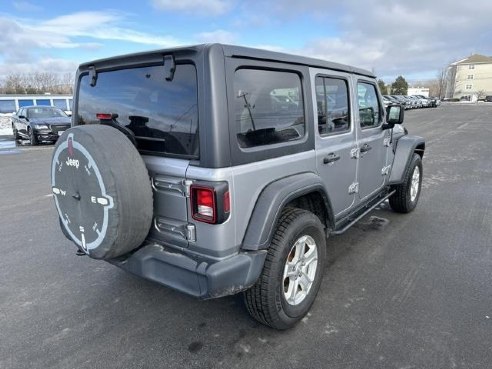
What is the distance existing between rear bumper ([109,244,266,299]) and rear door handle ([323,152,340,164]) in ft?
3.51

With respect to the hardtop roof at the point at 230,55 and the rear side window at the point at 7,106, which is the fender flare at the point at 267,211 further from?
the rear side window at the point at 7,106

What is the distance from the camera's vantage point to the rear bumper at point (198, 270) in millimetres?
2191

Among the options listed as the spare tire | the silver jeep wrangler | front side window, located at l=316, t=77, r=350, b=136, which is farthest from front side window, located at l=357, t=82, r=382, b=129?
the spare tire

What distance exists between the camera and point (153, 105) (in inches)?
97.0

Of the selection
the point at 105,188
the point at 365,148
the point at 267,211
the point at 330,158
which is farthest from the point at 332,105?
the point at 105,188

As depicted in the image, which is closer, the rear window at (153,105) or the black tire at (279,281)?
the rear window at (153,105)

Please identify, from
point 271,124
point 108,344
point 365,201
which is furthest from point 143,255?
point 365,201

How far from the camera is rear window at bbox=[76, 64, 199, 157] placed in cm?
226

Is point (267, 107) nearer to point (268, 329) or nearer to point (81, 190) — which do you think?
point (81, 190)

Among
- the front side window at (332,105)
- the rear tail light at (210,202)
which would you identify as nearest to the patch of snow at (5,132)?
the front side window at (332,105)

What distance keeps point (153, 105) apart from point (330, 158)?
152 centimetres

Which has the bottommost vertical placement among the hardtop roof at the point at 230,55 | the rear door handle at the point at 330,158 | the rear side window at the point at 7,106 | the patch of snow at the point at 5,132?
the rear door handle at the point at 330,158

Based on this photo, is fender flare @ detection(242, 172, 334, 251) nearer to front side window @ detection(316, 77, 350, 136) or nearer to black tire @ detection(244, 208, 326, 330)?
black tire @ detection(244, 208, 326, 330)

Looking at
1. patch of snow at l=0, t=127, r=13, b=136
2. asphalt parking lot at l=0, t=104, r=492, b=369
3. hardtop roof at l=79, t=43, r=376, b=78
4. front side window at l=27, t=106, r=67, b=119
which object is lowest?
asphalt parking lot at l=0, t=104, r=492, b=369
